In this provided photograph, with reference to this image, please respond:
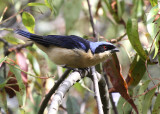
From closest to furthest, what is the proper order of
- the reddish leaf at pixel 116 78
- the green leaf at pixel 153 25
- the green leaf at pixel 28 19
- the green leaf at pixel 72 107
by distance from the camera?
the green leaf at pixel 153 25 → the reddish leaf at pixel 116 78 → the green leaf at pixel 28 19 → the green leaf at pixel 72 107

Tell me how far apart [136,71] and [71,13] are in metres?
1.39

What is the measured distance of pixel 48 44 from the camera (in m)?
3.64

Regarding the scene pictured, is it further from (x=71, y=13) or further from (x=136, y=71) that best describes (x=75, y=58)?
(x=136, y=71)

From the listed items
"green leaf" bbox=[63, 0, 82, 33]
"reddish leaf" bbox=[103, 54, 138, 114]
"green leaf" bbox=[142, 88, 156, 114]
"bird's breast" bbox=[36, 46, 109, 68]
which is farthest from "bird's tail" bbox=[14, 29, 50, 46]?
"green leaf" bbox=[142, 88, 156, 114]

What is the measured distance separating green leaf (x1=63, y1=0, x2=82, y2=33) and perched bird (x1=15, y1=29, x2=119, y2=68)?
7.9 inches

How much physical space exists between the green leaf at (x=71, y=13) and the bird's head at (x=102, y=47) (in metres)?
0.40

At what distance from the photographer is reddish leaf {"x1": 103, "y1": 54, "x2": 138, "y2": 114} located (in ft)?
9.04

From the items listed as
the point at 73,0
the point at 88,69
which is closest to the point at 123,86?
the point at 88,69

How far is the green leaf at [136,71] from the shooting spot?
289 centimetres

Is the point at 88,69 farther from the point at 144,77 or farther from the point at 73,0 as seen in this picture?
the point at 73,0

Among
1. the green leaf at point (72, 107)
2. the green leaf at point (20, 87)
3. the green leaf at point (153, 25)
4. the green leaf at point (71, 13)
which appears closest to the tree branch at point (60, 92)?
the green leaf at point (20, 87)

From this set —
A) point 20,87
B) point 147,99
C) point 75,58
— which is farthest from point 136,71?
point 20,87

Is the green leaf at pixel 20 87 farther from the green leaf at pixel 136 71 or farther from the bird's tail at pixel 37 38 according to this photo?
the green leaf at pixel 136 71

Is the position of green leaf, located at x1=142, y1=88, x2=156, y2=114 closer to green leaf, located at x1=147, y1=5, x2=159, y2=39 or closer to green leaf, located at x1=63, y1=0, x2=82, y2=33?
green leaf, located at x1=147, y1=5, x2=159, y2=39
